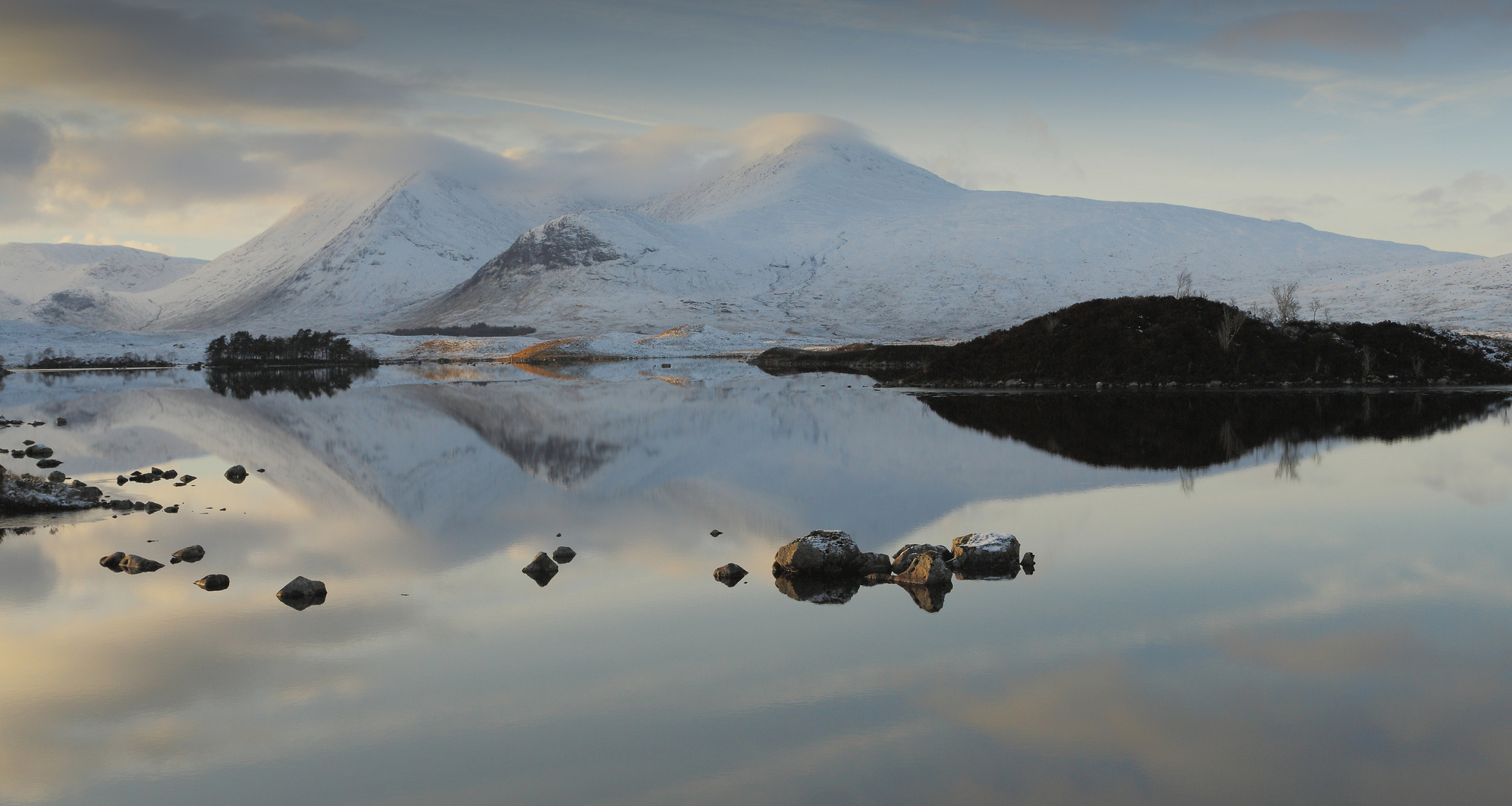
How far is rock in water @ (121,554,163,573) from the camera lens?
16.0 metres

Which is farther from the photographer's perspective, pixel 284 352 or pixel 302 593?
pixel 284 352

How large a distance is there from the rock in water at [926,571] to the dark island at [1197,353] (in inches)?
1650

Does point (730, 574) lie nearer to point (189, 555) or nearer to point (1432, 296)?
point (189, 555)

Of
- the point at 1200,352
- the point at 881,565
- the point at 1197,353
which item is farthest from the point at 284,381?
the point at 881,565

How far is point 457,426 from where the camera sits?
129 feet

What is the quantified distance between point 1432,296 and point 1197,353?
5476 inches

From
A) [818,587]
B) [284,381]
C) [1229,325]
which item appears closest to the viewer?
[818,587]

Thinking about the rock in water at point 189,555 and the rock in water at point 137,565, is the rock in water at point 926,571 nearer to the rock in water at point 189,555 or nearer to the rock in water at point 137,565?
the rock in water at point 189,555

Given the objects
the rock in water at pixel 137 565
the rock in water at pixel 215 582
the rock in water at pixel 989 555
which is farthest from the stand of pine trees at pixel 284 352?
the rock in water at pixel 989 555

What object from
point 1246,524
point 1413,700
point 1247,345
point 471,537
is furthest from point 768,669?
point 1247,345

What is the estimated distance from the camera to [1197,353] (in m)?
55.1

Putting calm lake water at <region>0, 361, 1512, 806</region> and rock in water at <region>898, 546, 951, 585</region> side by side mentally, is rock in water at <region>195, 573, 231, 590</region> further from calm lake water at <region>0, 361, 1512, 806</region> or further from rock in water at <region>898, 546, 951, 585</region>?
rock in water at <region>898, 546, 951, 585</region>

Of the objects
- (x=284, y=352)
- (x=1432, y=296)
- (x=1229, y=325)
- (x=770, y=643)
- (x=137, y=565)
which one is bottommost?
(x=770, y=643)

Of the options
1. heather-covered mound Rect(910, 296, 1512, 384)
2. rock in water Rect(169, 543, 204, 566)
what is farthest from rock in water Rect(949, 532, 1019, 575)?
heather-covered mound Rect(910, 296, 1512, 384)
